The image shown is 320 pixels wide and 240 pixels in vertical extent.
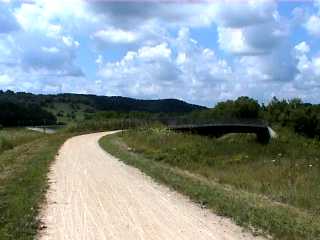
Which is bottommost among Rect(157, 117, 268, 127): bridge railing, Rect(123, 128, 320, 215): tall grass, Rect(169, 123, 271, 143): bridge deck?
Rect(169, 123, 271, 143): bridge deck

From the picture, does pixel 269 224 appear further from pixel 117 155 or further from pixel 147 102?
pixel 147 102

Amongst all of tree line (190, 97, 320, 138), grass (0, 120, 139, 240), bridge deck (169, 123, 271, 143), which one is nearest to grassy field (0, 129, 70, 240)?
grass (0, 120, 139, 240)

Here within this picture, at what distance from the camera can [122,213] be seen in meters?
13.4

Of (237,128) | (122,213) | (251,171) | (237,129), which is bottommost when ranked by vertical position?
(237,129)

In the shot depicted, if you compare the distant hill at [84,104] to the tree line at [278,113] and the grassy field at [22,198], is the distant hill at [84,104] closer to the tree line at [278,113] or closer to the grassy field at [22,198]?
the tree line at [278,113]

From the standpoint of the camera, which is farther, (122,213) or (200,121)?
(200,121)

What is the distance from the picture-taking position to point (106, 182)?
19.8 m

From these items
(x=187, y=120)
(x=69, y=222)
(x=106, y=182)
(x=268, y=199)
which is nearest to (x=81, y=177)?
(x=106, y=182)

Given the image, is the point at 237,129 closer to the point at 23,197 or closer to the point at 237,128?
the point at 237,128

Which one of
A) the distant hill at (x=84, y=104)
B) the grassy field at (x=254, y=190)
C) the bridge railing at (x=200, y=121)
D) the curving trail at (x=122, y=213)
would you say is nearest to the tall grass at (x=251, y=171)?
the grassy field at (x=254, y=190)

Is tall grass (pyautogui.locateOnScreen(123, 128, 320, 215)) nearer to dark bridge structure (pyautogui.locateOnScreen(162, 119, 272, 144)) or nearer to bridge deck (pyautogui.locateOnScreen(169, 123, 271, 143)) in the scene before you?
dark bridge structure (pyautogui.locateOnScreen(162, 119, 272, 144))

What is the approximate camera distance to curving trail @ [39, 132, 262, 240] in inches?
437

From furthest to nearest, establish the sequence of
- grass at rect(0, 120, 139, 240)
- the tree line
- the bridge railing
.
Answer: the tree line
the bridge railing
grass at rect(0, 120, 139, 240)

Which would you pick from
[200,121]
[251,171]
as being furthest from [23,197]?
[200,121]
